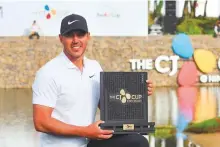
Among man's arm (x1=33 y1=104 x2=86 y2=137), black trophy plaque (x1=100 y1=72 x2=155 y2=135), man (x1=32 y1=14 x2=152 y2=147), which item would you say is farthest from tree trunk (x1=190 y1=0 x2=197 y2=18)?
man's arm (x1=33 y1=104 x2=86 y2=137)

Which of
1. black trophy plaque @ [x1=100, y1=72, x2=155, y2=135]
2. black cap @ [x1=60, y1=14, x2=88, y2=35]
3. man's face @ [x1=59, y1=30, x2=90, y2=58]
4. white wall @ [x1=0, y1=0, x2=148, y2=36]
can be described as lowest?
black trophy plaque @ [x1=100, y1=72, x2=155, y2=135]

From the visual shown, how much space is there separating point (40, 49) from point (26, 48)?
0.36 m

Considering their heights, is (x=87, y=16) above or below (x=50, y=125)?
above

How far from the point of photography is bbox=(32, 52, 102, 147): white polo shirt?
9.69 ft

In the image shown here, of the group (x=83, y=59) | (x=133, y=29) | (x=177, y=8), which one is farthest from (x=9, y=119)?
(x=177, y=8)

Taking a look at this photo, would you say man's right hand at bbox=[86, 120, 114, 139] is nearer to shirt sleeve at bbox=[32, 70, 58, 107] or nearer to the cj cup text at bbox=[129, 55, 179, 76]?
shirt sleeve at bbox=[32, 70, 58, 107]

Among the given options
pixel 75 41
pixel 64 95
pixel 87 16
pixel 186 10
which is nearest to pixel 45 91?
pixel 64 95

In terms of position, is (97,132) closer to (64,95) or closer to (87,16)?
(64,95)

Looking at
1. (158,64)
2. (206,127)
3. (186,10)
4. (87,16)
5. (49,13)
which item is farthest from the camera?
(186,10)

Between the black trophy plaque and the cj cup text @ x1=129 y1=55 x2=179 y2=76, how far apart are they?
39.0 feet

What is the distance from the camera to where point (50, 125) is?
291 cm

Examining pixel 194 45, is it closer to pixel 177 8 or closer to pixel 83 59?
pixel 177 8

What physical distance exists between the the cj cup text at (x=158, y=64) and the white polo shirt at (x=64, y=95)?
11.8 metres

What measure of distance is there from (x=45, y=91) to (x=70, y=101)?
0.14m
